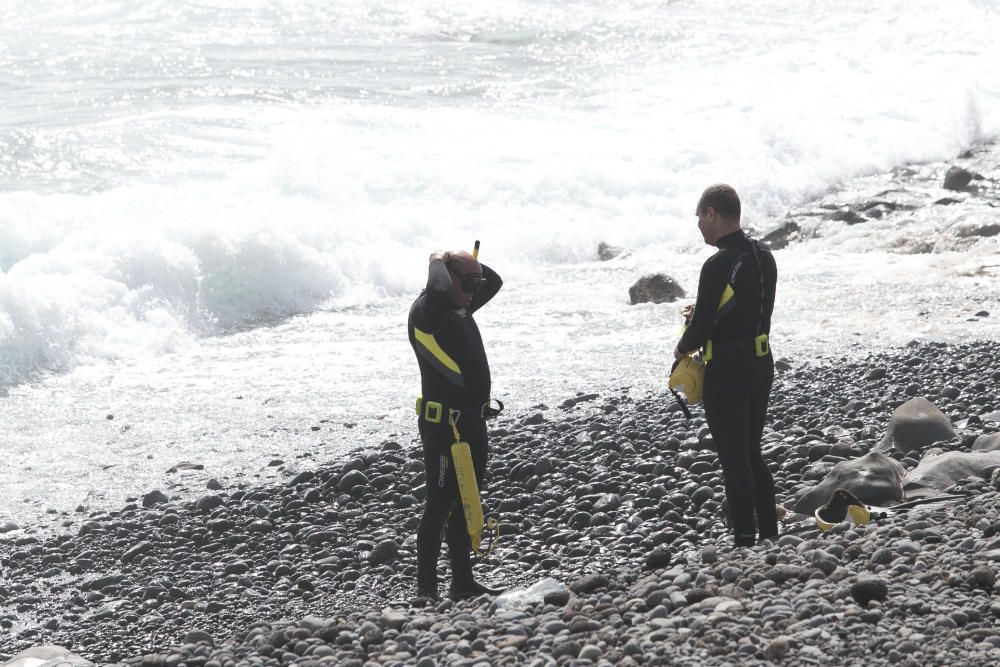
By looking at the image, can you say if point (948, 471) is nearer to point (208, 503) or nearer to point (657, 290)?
point (208, 503)

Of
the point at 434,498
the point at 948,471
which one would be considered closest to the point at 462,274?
the point at 434,498

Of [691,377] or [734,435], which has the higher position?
[691,377]

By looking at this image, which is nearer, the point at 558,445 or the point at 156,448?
the point at 558,445

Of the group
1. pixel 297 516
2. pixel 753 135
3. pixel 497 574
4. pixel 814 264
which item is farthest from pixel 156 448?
pixel 753 135

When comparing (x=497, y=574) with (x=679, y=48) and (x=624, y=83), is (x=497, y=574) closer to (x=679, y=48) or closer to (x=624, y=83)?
(x=624, y=83)

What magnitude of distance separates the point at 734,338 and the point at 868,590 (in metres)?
1.75

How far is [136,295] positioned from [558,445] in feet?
26.8

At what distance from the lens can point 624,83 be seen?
32.0m

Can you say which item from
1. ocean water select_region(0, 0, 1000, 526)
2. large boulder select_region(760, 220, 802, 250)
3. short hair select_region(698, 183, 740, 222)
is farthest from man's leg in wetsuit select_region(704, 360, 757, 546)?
large boulder select_region(760, 220, 802, 250)

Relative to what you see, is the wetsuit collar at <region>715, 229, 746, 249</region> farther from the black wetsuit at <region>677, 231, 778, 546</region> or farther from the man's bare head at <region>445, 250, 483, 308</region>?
the man's bare head at <region>445, 250, 483, 308</region>

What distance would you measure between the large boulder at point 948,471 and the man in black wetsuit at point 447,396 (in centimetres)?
274

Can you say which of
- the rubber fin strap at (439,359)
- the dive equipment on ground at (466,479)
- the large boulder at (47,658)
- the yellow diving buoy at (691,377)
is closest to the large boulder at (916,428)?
the yellow diving buoy at (691,377)

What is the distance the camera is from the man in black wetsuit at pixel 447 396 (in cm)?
711

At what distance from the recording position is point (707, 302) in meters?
6.87
